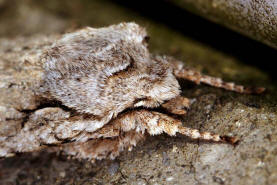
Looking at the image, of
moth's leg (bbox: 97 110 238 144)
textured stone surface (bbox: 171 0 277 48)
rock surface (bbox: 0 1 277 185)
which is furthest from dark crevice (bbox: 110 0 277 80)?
moth's leg (bbox: 97 110 238 144)

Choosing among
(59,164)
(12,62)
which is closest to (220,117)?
(59,164)

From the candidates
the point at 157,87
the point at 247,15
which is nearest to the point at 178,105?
the point at 157,87

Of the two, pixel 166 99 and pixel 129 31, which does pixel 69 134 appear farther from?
pixel 129 31

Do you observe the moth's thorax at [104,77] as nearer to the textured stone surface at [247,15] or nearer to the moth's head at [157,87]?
the moth's head at [157,87]

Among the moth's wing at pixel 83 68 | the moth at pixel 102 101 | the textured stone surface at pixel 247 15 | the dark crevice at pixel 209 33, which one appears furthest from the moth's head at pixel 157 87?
the dark crevice at pixel 209 33

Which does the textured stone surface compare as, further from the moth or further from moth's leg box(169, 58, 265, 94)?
the moth

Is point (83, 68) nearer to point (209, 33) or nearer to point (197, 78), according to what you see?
point (197, 78)
